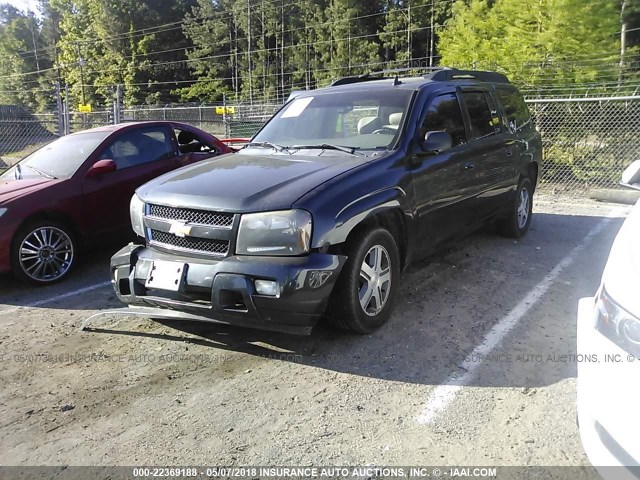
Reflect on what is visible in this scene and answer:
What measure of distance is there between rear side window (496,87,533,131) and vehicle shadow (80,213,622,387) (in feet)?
5.35

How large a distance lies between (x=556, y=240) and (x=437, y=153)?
9.80 feet

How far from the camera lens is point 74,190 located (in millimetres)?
5750

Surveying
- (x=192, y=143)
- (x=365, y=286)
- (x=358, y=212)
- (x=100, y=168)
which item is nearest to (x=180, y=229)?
(x=358, y=212)

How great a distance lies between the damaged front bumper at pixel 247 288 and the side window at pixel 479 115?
266cm

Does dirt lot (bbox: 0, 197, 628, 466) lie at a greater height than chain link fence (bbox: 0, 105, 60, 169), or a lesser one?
lesser

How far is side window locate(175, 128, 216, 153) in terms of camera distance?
705 cm

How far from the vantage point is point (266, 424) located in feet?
9.72

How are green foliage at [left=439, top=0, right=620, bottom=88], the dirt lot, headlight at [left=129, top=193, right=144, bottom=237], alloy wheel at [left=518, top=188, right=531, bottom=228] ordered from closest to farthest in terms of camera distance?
the dirt lot, headlight at [left=129, top=193, right=144, bottom=237], alloy wheel at [left=518, top=188, right=531, bottom=228], green foliage at [left=439, top=0, right=620, bottom=88]

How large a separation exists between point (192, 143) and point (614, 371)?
6130 millimetres

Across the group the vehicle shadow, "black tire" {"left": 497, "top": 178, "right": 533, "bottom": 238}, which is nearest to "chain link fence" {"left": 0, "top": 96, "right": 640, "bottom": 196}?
"black tire" {"left": 497, "top": 178, "right": 533, "bottom": 238}

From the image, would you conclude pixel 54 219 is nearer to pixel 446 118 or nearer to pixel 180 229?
pixel 180 229

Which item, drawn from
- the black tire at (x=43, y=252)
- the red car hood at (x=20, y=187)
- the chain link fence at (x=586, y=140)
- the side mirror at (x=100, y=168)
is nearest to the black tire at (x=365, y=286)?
the black tire at (x=43, y=252)

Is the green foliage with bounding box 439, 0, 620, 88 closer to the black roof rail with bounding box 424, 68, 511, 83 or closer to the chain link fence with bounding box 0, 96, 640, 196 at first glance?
the chain link fence with bounding box 0, 96, 640, 196

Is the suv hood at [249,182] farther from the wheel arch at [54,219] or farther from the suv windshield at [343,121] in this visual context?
the wheel arch at [54,219]
